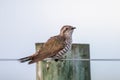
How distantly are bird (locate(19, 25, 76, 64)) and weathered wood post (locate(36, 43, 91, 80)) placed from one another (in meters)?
0.09

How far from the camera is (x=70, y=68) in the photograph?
176 cm

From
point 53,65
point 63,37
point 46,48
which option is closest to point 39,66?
point 53,65

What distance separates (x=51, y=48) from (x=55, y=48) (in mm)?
29

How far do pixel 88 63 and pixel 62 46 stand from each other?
0.91ft

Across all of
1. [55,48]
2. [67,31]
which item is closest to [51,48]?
[55,48]

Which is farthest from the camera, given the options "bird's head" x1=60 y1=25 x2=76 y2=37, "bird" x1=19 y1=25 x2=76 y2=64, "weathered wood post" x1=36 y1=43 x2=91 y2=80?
"bird's head" x1=60 y1=25 x2=76 y2=37

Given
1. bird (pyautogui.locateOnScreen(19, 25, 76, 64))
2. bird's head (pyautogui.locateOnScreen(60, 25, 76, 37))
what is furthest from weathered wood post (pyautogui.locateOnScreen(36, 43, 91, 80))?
bird's head (pyautogui.locateOnScreen(60, 25, 76, 37))

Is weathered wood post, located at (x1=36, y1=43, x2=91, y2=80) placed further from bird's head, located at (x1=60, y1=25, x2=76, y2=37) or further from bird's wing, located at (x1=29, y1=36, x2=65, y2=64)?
bird's head, located at (x1=60, y1=25, x2=76, y2=37)

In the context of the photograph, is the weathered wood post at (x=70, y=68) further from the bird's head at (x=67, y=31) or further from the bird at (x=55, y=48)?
the bird's head at (x=67, y=31)

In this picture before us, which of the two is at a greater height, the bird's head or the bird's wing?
the bird's head

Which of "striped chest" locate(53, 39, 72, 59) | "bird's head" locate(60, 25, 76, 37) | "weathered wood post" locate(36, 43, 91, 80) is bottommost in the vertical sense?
"weathered wood post" locate(36, 43, 91, 80)

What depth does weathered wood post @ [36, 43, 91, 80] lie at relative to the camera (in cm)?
173

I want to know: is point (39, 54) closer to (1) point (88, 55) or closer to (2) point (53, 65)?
(2) point (53, 65)

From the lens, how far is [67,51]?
1901 millimetres
